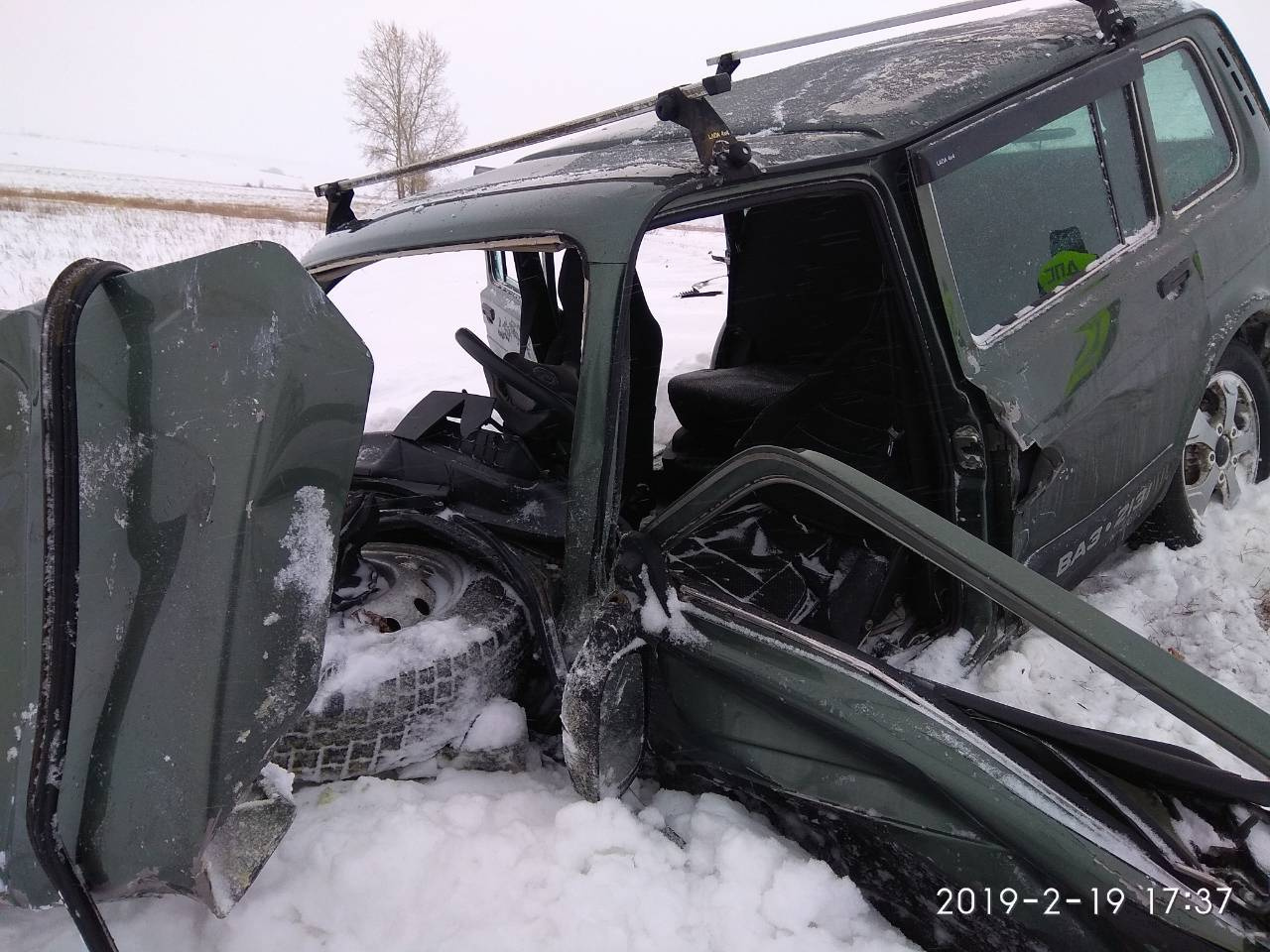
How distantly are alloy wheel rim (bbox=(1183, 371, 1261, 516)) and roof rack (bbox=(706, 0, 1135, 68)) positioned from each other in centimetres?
124

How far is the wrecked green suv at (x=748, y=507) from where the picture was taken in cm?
132

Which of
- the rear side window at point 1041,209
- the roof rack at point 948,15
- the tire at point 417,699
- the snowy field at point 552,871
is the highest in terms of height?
the roof rack at point 948,15

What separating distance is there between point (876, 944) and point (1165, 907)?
0.53 meters

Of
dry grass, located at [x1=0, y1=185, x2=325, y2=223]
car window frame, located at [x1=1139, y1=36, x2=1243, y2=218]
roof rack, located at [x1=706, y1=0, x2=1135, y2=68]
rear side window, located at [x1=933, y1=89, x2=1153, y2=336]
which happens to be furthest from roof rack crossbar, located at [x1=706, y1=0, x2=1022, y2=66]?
dry grass, located at [x1=0, y1=185, x2=325, y2=223]

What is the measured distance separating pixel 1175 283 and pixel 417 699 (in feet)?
8.23

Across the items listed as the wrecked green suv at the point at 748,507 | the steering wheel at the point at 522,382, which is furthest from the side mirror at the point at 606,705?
the steering wheel at the point at 522,382

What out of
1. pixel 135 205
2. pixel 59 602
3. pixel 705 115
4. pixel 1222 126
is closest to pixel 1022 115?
pixel 705 115

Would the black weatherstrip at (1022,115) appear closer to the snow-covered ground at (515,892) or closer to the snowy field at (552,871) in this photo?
the snowy field at (552,871)

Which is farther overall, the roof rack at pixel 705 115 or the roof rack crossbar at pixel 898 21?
the roof rack crossbar at pixel 898 21

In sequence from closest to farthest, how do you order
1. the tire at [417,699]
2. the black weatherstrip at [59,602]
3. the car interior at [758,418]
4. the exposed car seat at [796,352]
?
the black weatherstrip at [59,602]
the tire at [417,699]
the car interior at [758,418]
the exposed car seat at [796,352]

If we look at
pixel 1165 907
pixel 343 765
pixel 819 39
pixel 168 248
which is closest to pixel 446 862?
pixel 343 765

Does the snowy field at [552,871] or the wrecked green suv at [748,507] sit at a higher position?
the wrecked green suv at [748,507]

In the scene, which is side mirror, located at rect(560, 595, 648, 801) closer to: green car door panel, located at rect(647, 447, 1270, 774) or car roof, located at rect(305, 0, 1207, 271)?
green car door panel, located at rect(647, 447, 1270, 774)

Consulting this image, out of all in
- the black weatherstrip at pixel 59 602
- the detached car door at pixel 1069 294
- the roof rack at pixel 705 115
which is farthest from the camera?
the detached car door at pixel 1069 294
